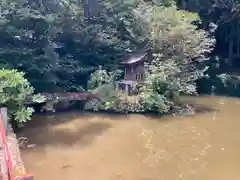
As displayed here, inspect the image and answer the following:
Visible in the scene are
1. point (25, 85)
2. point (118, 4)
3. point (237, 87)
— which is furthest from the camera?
point (237, 87)

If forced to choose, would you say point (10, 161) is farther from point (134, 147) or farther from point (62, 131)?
point (62, 131)

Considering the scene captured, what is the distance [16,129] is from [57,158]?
2289 mm

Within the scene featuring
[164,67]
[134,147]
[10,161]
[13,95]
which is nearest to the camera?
[10,161]

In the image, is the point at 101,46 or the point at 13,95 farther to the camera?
the point at 101,46

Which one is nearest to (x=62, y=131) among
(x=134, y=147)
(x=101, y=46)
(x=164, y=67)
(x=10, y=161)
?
(x=134, y=147)

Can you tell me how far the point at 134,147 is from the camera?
10695 mm

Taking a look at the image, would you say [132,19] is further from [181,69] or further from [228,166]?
[228,166]

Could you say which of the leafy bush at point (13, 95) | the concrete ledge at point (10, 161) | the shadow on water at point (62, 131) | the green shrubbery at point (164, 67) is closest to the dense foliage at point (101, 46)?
the green shrubbery at point (164, 67)

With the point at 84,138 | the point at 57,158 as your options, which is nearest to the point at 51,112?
the point at 84,138

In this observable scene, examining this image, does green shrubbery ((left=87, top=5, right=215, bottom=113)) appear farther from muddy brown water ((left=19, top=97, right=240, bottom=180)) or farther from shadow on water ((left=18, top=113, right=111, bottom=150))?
shadow on water ((left=18, top=113, right=111, bottom=150))

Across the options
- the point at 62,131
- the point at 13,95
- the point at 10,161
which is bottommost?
the point at 62,131

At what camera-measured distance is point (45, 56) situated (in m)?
13.7

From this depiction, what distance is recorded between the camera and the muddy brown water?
913cm

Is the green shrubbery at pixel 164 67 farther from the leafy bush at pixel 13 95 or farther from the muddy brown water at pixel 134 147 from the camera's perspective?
the leafy bush at pixel 13 95
